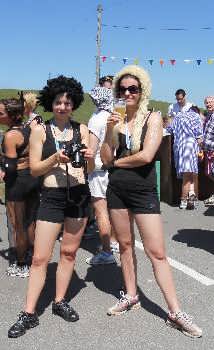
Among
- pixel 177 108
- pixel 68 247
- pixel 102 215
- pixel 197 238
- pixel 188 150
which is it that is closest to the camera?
pixel 68 247

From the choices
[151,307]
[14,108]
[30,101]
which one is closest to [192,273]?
[151,307]

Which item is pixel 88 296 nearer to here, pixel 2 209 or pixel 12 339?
pixel 12 339

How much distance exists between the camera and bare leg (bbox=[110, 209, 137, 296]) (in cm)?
371

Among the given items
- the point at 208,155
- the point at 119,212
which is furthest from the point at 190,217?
the point at 119,212

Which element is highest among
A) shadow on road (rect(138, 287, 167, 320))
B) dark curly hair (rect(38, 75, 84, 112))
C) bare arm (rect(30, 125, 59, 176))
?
dark curly hair (rect(38, 75, 84, 112))

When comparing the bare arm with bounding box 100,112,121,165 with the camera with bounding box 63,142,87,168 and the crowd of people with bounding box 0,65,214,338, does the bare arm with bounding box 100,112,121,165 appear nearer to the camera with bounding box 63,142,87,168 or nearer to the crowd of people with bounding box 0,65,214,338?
the crowd of people with bounding box 0,65,214,338

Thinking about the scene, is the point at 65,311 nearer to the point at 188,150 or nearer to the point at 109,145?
the point at 109,145

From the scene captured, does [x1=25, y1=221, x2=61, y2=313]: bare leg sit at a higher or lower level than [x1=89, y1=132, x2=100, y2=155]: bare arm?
lower

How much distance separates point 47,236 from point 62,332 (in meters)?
0.73

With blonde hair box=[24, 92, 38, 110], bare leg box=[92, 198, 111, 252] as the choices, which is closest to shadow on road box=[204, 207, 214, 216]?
bare leg box=[92, 198, 111, 252]

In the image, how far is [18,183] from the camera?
462 centimetres

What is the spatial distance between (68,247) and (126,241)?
46 centimetres

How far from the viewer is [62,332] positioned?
3.57m

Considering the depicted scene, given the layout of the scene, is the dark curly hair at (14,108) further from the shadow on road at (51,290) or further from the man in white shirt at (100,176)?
the shadow on road at (51,290)
